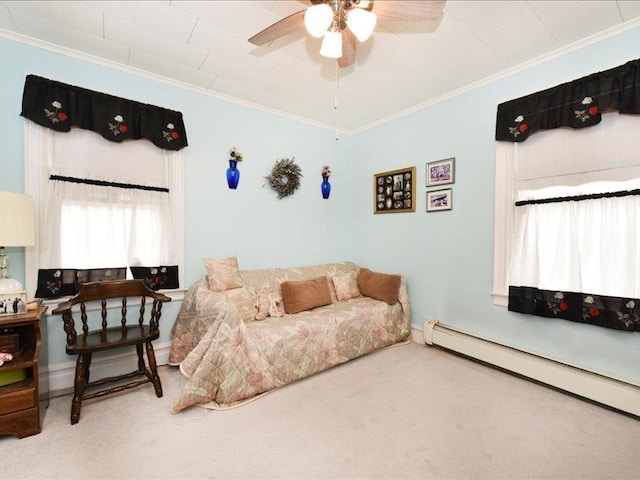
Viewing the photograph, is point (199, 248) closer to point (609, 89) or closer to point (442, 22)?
point (442, 22)

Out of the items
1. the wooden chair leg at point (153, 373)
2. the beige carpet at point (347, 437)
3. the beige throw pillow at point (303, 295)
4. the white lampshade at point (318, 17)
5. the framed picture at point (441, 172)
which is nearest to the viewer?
the white lampshade at point (318, 17)

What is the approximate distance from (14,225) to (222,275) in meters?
1.37

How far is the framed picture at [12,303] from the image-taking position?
1829 mm

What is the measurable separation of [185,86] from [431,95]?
2407mm

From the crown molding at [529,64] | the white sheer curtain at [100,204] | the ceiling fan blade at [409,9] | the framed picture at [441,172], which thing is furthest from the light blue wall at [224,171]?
the ceiling fan blade at [409,9]

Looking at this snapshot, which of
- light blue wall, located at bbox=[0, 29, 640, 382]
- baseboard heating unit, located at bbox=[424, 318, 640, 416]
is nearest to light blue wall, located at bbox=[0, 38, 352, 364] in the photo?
light blue wall, located at bbox=[0, 29, 640, 382]

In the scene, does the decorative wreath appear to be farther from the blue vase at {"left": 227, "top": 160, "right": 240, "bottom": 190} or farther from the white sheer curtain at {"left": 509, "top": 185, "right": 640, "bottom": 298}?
the white sheer curtain at {"left": 509, "top": 185, "right": 640, "bottom": 298}

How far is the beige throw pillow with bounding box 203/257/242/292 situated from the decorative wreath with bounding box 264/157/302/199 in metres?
1.05

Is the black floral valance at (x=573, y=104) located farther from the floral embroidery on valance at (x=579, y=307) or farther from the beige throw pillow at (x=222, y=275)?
the beige throw pillow at (x=222, y=275)

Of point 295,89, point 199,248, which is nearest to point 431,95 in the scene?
point 295,89

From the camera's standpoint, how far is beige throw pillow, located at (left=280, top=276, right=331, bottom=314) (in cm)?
285

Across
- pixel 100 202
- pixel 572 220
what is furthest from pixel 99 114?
pixel 572 220

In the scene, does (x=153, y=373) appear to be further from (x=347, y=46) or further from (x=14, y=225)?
(x=347, y=46)

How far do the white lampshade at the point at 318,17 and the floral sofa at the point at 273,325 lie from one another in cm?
179
